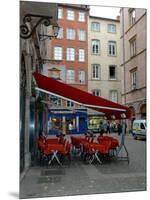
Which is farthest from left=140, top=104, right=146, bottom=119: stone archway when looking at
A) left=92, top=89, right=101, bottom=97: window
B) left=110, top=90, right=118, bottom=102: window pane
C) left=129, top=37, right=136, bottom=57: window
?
left=129, top=37, right=136, bottom=57: window

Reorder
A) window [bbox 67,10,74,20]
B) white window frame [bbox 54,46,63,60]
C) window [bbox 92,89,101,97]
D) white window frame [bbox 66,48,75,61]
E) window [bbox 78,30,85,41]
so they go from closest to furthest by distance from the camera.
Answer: window [bbox 67,10,74,20] → white window frame [bbox 66,48,75,61] → white window frame [bbox 54,46,63,60] → window [bbox 78,30,85,41] → window [bbox 92,89,101,97]

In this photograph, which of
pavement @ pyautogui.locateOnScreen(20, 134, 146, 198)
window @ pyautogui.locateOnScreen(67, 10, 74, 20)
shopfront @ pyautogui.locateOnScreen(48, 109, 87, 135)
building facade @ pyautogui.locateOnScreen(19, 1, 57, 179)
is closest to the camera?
pavement @ pyautogui.locateOnScreen(20, 134, 146, 198)

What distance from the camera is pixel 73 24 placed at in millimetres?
8047

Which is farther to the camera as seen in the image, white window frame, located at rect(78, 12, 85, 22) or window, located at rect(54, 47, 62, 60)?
window, located at rect(54, 47, 62, 60)

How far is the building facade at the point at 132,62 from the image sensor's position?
775 cm

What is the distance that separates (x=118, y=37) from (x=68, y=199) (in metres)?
4.23

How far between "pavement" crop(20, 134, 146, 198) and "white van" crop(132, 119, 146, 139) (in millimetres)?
195

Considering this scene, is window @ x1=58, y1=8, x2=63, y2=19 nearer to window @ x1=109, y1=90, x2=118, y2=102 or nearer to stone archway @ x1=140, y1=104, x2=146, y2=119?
window @ x1=109, y1=90, x2=118, y2=102

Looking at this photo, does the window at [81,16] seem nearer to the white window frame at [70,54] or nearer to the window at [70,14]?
the window at [70,14]

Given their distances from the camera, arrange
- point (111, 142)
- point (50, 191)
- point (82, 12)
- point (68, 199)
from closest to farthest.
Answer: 1. point (68, 199)
2. point (50, 191)
3. point (82, 12)
4. point (111, 142)

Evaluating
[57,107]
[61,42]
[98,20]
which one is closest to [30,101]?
[57,107]

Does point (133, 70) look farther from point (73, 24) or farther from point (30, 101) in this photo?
point (30, 101)

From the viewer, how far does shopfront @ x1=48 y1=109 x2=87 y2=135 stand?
25.4 ft

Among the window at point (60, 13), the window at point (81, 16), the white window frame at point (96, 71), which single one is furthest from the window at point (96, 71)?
the window at point (60, 13)
